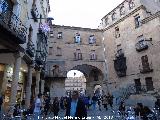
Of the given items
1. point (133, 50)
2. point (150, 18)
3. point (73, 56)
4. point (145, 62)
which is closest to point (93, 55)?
point (73, 56)

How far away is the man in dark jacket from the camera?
5.84m

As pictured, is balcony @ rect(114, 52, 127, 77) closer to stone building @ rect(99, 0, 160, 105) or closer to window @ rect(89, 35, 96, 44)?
stone building @ rect(99, 0, 160, 105)

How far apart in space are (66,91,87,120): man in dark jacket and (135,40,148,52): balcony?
80.0ft

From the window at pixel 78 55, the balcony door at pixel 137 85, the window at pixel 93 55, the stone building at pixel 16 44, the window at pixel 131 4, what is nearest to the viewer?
the stone building at pixel 16 44

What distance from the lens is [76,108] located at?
19.3 feet

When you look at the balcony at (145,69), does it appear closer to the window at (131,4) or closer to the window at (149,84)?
the window at (149,84)

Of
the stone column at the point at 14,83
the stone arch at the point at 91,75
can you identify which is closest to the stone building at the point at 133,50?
the stone arch at the point at 91,75

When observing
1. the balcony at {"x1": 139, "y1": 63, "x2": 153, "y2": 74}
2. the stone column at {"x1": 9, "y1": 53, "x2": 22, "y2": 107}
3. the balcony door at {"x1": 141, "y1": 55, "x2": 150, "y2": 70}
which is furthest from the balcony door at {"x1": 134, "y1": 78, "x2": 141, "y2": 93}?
the stone column at {"x1": 9, "y1": 53, "x2": 22, "y2": 107}

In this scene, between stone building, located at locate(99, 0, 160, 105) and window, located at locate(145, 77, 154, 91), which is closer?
stone building, located at locate(99, 0, 160, 105)

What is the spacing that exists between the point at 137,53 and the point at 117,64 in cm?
460

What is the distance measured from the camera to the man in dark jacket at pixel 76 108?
584 cm

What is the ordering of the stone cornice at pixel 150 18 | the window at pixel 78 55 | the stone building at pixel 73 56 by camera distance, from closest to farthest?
the stone cornice at pixel 150 18, the stone building at pixel 73 56, the window at pixel 78 55

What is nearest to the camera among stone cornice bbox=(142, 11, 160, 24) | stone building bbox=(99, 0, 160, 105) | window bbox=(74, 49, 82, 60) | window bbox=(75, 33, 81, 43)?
stone building bbox=(99, 0, 160, 105)

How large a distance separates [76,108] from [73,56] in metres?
31.0
